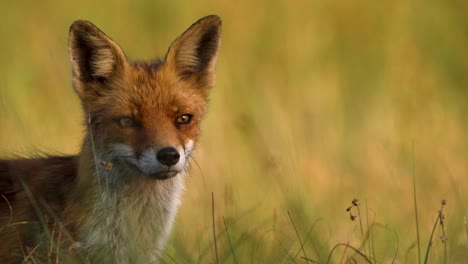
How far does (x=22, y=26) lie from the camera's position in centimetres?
1152

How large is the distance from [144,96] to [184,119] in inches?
10.6

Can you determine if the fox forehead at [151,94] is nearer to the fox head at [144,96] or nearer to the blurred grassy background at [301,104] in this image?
the fox head at [144,96]

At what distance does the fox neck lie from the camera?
17.8ft

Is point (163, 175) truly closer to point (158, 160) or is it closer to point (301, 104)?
point (158, 160)

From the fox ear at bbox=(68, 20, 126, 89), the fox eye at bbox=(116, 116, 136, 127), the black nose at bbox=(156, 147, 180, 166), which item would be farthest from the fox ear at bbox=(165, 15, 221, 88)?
the black nose at bbox=(156, 147, 180, 166)

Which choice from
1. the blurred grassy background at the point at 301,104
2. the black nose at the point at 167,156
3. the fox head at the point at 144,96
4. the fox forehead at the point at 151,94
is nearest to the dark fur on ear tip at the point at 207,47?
the fox head at the point at 144,96

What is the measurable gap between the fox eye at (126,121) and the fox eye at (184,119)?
0.26 m

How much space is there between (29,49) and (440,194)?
5.25 metres

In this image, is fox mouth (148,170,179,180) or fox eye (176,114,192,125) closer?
fox mouth (148,170,179,180)

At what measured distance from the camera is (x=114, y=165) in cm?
567

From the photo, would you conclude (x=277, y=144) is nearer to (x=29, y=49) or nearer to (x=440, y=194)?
(x=440, y=194)

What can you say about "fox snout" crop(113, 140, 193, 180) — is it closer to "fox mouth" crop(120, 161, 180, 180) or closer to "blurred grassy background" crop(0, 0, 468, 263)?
"fox mouth" crop(120, 161, 180, 180)

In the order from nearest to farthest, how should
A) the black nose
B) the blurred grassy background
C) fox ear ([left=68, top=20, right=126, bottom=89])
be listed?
the black nose
fox ear ([left=68, top=20, right=126, bottom=89])
the blurred grassy background

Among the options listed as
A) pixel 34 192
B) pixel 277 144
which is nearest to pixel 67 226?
pixel 34 192
